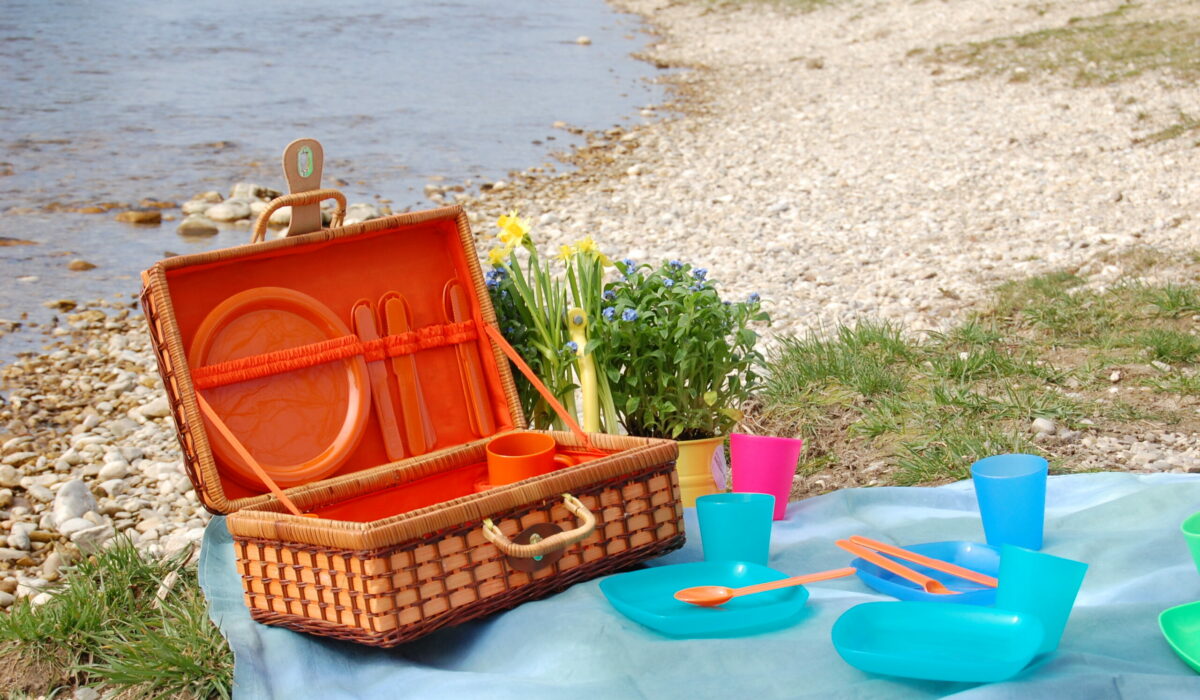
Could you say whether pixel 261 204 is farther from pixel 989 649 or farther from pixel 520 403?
pixel 989 649

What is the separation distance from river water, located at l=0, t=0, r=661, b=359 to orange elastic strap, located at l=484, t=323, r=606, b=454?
13.2ft

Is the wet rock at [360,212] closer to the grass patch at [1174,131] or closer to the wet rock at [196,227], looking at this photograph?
the wet rock at [196,227]

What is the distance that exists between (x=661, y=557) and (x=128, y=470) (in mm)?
2739

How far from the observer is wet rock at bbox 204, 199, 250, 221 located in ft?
27.3

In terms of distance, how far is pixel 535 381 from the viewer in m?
2.64

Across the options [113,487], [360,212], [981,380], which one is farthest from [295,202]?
[360,212]

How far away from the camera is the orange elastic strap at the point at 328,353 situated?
8.27 ft

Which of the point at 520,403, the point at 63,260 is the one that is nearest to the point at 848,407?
the point at 520,403

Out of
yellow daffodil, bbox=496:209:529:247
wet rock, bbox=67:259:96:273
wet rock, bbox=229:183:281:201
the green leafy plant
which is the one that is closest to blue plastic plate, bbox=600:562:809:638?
the green leafy plant

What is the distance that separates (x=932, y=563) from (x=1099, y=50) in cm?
976

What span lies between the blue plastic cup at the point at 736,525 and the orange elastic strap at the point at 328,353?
835 millimetres

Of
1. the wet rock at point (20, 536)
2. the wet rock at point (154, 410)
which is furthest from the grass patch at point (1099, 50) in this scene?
the wet rock at point (20, 536)

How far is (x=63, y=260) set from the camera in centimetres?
737

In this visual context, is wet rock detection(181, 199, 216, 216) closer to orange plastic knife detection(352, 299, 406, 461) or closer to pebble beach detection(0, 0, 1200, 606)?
pebble beach detection(0, 0, 1200, 606)
